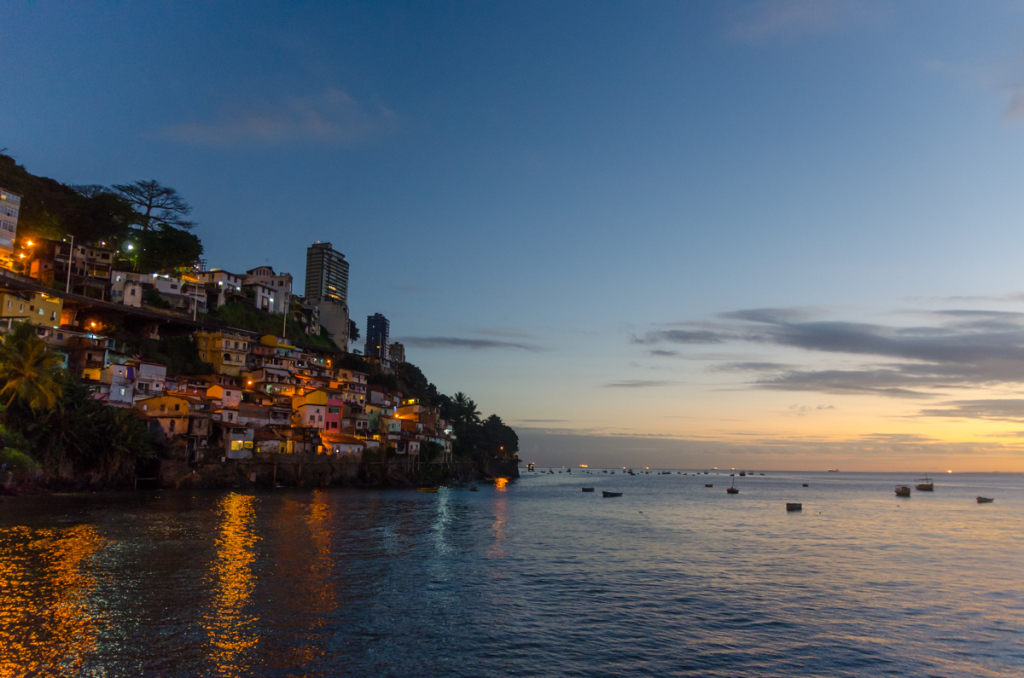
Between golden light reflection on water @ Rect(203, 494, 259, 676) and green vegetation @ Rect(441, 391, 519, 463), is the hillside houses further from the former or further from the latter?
golden light reflection on water @ Rect(203, 494, 259, 676)

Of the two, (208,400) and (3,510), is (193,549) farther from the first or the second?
(208,400)

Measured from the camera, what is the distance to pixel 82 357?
7531 cm

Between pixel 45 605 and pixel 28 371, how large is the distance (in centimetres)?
4645

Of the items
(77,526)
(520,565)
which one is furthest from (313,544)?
(77,526)

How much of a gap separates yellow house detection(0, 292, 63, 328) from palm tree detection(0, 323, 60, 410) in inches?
468

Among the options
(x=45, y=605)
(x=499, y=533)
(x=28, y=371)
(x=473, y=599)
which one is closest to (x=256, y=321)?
(x=28, y=371)

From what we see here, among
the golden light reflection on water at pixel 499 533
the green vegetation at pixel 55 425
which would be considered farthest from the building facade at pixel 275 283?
the golden light reflection on water at pixel 499 533

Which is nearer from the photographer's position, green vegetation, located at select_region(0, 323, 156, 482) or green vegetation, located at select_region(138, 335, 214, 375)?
green vegetation, located at select_region(0, 323, 156, 482)

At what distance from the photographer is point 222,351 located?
96.7m

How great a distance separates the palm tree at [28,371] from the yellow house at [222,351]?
36413mm

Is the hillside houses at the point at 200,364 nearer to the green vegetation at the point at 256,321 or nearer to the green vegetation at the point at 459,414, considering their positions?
the green vegetation at the point at 256,321

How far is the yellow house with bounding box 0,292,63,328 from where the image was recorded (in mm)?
71375

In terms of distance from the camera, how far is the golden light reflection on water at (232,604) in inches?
715

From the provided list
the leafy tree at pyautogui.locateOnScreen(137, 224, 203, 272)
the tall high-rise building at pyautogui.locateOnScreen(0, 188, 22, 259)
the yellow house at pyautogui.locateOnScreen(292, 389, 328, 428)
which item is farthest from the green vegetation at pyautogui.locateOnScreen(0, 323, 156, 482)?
the leafy tree at pyautogui.locateOnScreen(137, 224, 203, 272)
